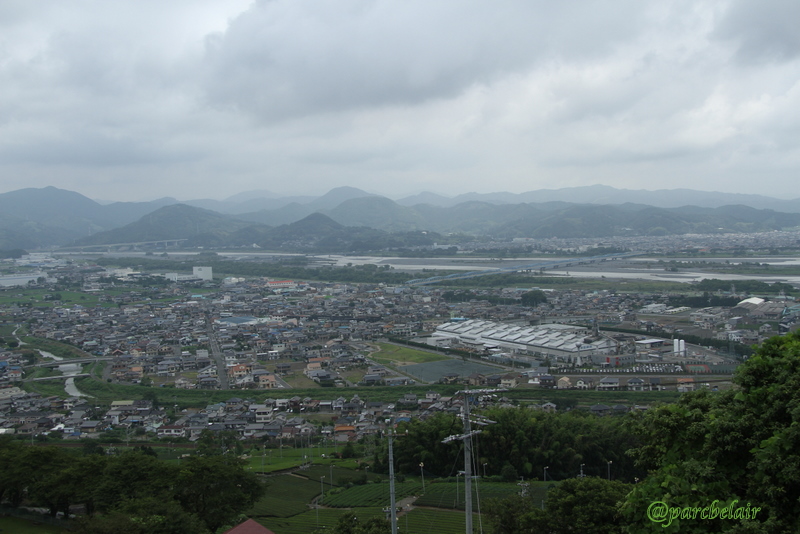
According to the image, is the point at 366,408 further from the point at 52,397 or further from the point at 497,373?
the point at 52,397

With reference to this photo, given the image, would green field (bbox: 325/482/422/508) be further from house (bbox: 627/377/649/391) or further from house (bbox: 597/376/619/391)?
house (bbox: 627/377/649/391)

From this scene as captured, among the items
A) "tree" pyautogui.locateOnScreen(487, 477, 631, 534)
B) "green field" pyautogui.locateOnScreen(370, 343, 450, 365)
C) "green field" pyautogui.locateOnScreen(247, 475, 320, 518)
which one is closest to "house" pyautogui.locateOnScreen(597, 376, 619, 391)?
"green field" pyautogui.locateOnScreen(370, 343, 450, 365)

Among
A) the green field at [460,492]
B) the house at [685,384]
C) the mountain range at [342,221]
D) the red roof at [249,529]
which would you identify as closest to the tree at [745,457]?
the red roof at [249,529]

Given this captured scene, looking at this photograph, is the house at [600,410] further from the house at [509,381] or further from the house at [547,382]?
the house at [509,381]

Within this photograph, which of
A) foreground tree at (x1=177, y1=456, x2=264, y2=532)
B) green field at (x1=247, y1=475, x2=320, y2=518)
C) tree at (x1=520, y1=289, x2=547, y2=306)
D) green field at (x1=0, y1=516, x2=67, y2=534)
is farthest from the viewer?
tree at (x1=520, y1=289, x2=547, y2=306)

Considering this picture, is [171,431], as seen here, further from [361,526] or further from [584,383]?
[584,383]
